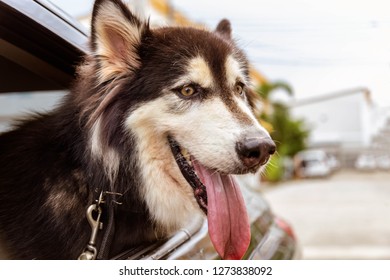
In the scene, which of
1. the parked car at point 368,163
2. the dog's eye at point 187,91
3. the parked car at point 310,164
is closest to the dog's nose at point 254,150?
the dog's eye at point 187,91

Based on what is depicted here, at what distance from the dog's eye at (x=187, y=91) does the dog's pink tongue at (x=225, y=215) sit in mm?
238

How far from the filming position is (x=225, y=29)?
1.93 metres

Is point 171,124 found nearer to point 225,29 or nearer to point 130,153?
point 130,153

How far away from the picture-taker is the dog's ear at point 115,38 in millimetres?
1483

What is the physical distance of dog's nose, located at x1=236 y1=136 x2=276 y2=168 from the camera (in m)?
1.34

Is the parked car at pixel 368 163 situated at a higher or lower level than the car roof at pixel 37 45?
lower

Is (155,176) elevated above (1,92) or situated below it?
below

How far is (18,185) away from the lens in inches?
56.5

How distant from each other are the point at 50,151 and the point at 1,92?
0.33 metres

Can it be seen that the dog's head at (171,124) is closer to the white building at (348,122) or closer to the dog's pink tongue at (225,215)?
the dog's pink tongue at (225,215)

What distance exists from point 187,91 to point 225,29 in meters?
0.50

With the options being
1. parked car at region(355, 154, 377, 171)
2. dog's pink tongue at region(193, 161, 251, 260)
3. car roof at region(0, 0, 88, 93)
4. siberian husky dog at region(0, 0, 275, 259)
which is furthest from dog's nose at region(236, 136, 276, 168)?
parked car at region(355, 154, 377, 171)
